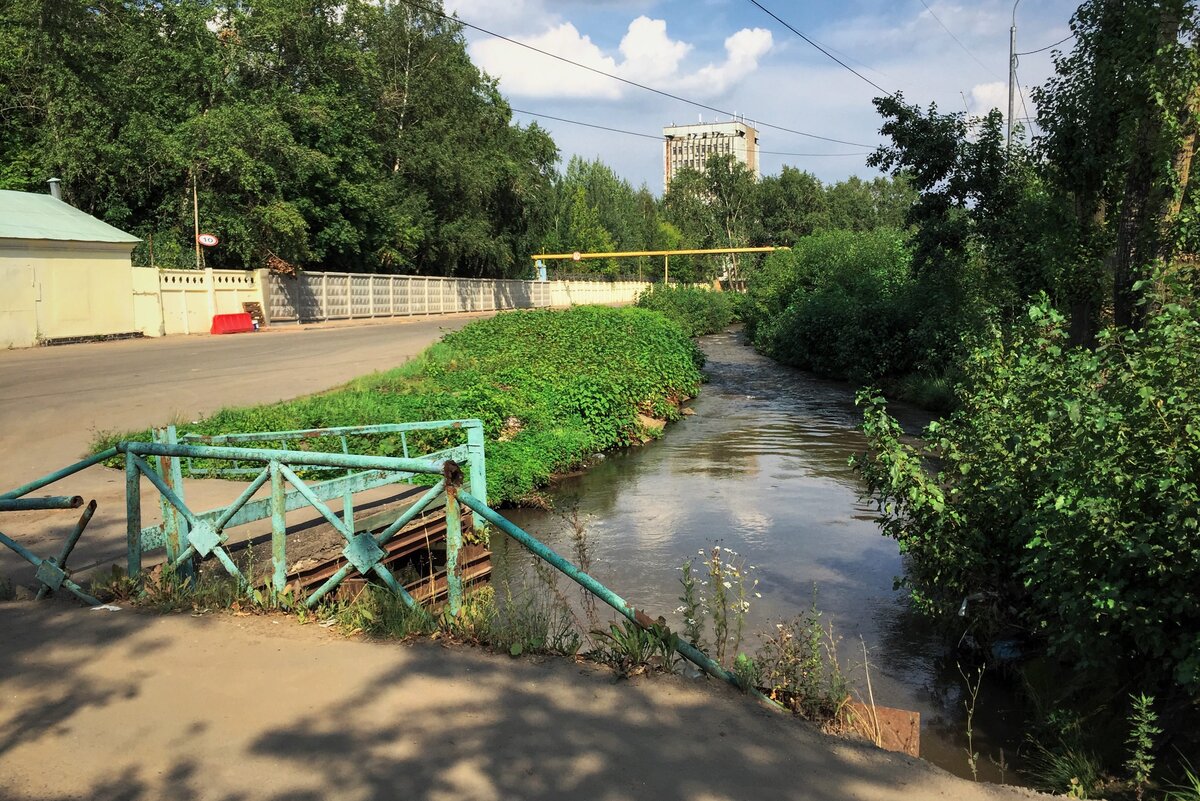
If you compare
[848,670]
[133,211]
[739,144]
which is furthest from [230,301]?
[739,144]

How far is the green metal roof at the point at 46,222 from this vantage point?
75.0 ft

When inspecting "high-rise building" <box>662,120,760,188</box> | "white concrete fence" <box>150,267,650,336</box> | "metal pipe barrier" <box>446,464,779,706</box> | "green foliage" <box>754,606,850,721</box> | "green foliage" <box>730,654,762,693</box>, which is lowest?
"green foliage" <box>754,606,850,721</box>

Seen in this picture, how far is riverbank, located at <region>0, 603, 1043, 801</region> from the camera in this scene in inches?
140

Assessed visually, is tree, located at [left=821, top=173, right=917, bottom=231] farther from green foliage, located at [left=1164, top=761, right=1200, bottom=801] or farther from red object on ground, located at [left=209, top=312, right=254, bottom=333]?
green foliage, located at [left=1164, top=761, right=1200, bottom=801]

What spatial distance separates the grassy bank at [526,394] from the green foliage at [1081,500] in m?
6.62

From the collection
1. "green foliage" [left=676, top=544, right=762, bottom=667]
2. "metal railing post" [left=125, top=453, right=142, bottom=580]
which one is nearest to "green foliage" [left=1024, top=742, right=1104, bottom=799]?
"green foliage" [left=676, top=544, right=762, bottom=667]

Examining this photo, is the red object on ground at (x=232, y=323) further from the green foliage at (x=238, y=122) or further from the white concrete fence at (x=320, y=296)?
the green foliage at (x=238, y=122)

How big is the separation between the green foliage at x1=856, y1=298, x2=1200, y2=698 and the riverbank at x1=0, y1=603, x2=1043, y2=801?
1.76m

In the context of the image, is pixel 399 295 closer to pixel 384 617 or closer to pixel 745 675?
pixel 384 617

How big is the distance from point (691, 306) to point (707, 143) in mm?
96681

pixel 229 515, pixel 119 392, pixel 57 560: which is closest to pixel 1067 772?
pixel 229 515

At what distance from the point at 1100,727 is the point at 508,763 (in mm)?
3899

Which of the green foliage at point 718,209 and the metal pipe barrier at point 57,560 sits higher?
the green foliage at point 718,209

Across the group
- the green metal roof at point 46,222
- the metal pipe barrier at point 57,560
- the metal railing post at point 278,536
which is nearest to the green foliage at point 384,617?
the metal railing post at point 278,536
